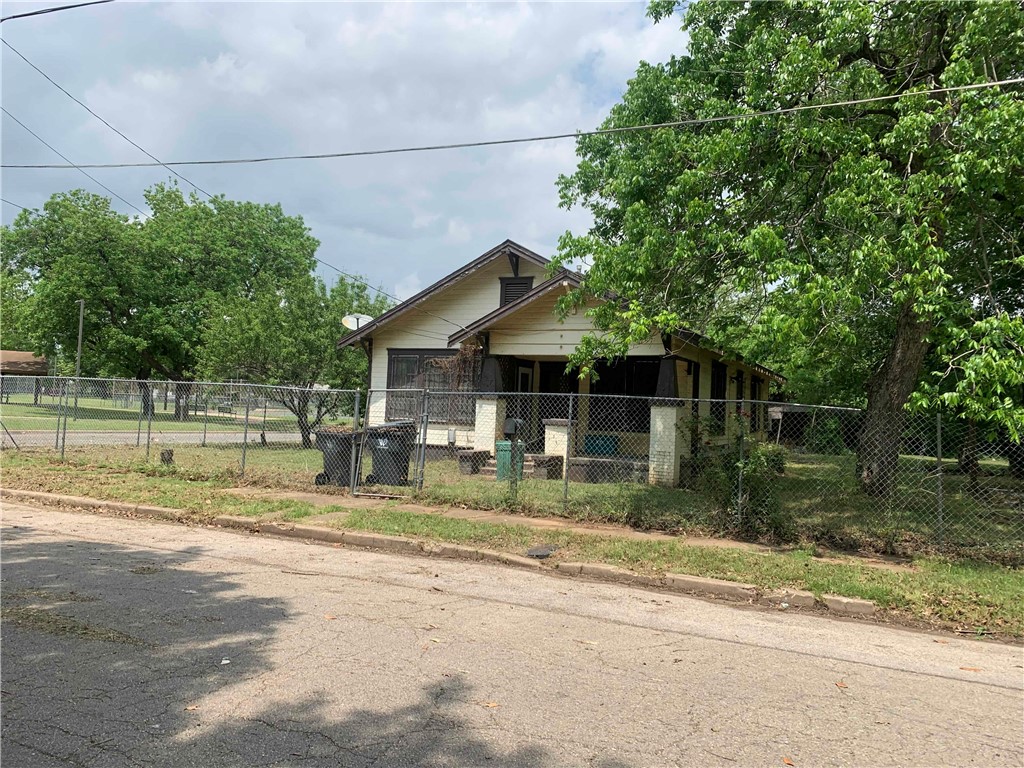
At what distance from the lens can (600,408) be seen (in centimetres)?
1748

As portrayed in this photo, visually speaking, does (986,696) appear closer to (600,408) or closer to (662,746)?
(662,746)

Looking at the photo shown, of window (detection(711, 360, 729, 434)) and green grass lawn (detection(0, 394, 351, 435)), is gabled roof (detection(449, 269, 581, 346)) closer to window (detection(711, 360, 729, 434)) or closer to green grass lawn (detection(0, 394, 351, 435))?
green grass lawn (detection(0, 394, 351, 435))

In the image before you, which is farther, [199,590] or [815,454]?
[815,454]

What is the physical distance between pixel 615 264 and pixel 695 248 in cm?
114

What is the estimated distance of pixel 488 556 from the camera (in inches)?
324

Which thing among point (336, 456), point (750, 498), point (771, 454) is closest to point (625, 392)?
point (771, 454)

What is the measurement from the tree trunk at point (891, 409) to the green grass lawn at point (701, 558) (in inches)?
91.2

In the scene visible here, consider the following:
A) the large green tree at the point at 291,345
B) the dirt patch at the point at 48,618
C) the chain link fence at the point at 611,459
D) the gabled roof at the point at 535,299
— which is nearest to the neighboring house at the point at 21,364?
the large green tree at the point at 291,345

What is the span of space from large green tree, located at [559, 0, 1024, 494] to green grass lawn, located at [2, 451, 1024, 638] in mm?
1729

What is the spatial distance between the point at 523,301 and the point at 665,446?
15.0ft

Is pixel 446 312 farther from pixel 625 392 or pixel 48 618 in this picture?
pixel 48 618

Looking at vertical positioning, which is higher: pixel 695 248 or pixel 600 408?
pixel 695 248

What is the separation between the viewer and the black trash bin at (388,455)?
12484mm

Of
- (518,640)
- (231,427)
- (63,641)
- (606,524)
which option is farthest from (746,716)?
(231,427)
